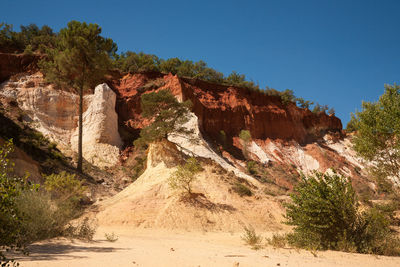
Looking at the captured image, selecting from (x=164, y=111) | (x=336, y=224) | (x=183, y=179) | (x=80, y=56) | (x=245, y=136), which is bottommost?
(x=336, y=224)

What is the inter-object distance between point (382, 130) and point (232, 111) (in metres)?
30.3

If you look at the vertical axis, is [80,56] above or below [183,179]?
above

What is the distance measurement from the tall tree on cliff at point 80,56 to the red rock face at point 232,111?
10.9m

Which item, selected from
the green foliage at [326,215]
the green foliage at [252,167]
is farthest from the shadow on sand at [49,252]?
the green foliage at [252,167]

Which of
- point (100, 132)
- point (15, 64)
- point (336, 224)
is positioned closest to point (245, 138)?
point (100, 132)

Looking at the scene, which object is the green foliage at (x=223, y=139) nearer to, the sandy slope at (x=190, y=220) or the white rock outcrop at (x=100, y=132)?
the white rock outcrop at (x=100, y=132)

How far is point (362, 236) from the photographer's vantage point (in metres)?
9.66

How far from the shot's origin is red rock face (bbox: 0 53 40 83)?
33.9 metres

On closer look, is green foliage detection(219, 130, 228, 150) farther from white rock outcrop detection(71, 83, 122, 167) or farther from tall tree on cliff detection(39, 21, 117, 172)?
tall tree on cliff detection(39, 21, 117, 172)

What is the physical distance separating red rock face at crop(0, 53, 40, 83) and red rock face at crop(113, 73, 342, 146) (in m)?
10.9

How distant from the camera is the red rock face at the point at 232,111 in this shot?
128 feet

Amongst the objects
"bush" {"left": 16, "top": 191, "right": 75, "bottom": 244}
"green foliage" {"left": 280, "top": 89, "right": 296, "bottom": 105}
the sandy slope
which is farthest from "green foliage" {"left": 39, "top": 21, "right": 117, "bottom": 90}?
"green foliage" {"left": 280, "top": 89, "right": 296, "bottom": 105}

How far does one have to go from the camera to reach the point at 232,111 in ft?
150

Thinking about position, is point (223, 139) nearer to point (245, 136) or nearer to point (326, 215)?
point (245, 136)
